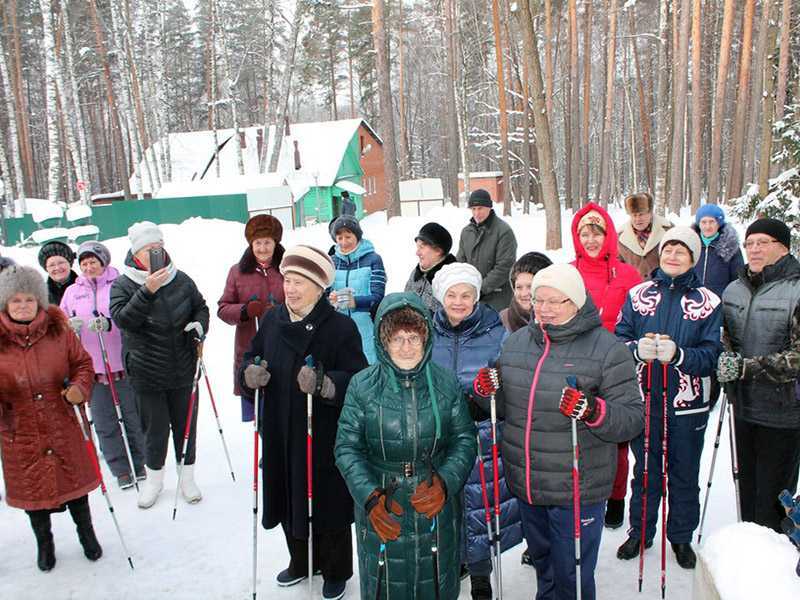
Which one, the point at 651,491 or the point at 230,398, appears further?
the point at 230,398

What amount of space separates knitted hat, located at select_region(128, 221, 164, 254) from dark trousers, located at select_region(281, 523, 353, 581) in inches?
93.1

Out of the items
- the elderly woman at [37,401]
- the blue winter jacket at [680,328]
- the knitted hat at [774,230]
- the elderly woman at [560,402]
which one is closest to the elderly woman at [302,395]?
the elderly woman at [560,402]

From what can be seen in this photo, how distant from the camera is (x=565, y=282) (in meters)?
2.75

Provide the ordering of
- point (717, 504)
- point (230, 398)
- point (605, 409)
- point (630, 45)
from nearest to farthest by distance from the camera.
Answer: point (605, 409), point (717, 504), point (230, 398), point (630, 45)

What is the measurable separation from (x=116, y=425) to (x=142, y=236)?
1.69 meters

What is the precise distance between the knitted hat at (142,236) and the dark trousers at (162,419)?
1.10 meters

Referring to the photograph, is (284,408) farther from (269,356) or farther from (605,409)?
(605,409)

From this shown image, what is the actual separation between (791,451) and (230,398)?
5611mm

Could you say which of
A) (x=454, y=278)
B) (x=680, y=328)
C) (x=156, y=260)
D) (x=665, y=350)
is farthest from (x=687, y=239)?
(x=156, y=260)

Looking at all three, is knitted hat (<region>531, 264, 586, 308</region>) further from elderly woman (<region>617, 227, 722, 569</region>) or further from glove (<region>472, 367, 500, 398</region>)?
elderly woman (<region>617, 227, 722, 569</region>)

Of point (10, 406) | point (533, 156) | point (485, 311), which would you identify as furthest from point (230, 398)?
point (533, 156)

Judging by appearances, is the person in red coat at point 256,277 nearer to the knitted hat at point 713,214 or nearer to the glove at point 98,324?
the glove at point 98,324

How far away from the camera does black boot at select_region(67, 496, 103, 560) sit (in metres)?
3.86

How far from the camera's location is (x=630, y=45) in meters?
29.6
